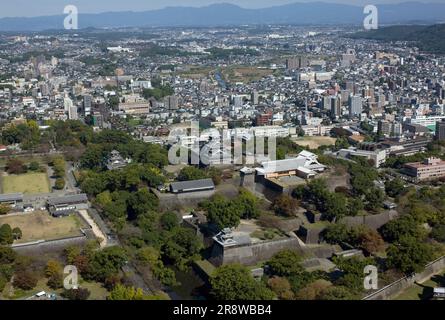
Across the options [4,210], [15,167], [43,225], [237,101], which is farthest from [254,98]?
[43,225]

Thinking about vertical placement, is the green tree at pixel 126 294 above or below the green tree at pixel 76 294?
above

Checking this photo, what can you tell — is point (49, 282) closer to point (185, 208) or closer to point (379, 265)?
point (185, 208)

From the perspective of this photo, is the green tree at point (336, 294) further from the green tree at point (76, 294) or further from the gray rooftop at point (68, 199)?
the gray rooftop at point (68, 199)

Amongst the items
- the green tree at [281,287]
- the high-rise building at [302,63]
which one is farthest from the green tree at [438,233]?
the high-rise building at [302,63]

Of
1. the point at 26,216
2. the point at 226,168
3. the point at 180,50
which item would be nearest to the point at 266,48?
the point at 180,50

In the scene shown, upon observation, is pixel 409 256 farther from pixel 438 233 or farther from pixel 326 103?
pixel 326 103

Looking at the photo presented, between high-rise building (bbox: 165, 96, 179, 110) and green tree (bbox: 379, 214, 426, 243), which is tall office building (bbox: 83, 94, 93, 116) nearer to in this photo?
high-rise building (bbox: 165, 96, 179, 110)
